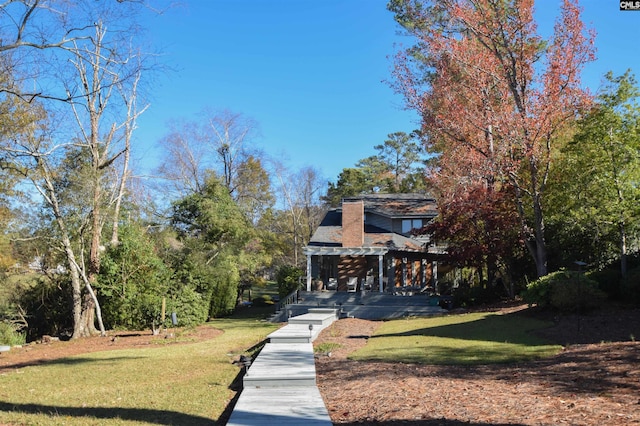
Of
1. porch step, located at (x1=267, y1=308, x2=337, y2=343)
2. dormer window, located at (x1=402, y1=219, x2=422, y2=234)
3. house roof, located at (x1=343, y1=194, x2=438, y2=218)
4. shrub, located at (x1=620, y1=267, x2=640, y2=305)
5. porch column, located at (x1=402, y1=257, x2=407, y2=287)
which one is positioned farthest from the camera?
dormer window, located at (x1=402, y1=219, x2=422, y2=234)

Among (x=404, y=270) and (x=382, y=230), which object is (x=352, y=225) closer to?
(x=382, y=230)

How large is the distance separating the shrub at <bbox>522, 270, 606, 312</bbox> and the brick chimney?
1272 centimetres

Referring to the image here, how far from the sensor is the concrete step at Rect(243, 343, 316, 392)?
7180mm

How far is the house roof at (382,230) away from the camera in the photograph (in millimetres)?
25000

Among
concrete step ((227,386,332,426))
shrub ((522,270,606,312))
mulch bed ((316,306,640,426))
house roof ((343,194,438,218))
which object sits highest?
house roof ((343,194,438,218))

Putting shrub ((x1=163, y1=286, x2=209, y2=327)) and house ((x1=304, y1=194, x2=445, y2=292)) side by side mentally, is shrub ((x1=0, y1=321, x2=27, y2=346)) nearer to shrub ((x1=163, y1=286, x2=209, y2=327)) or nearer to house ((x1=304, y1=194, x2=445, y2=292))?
shrub ((x1=163, y1=286, x2=209, y2=327))

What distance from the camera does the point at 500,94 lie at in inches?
736

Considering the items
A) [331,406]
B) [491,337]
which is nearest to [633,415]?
[331,406]

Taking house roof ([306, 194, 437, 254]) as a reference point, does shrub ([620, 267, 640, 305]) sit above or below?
below

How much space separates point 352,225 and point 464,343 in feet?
48.8

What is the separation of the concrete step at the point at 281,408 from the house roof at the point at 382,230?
687 inches

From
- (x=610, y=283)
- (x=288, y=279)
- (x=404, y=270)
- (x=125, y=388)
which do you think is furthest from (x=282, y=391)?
(x=404, y=270)

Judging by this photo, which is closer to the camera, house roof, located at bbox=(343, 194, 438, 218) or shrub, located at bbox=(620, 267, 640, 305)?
shrub, located at bbox=(620, 267, 640, 305)

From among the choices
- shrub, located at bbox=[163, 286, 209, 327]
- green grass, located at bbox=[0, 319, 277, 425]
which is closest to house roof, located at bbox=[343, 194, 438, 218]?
shrub, located at bbox=[163, 286, 209, 327]
